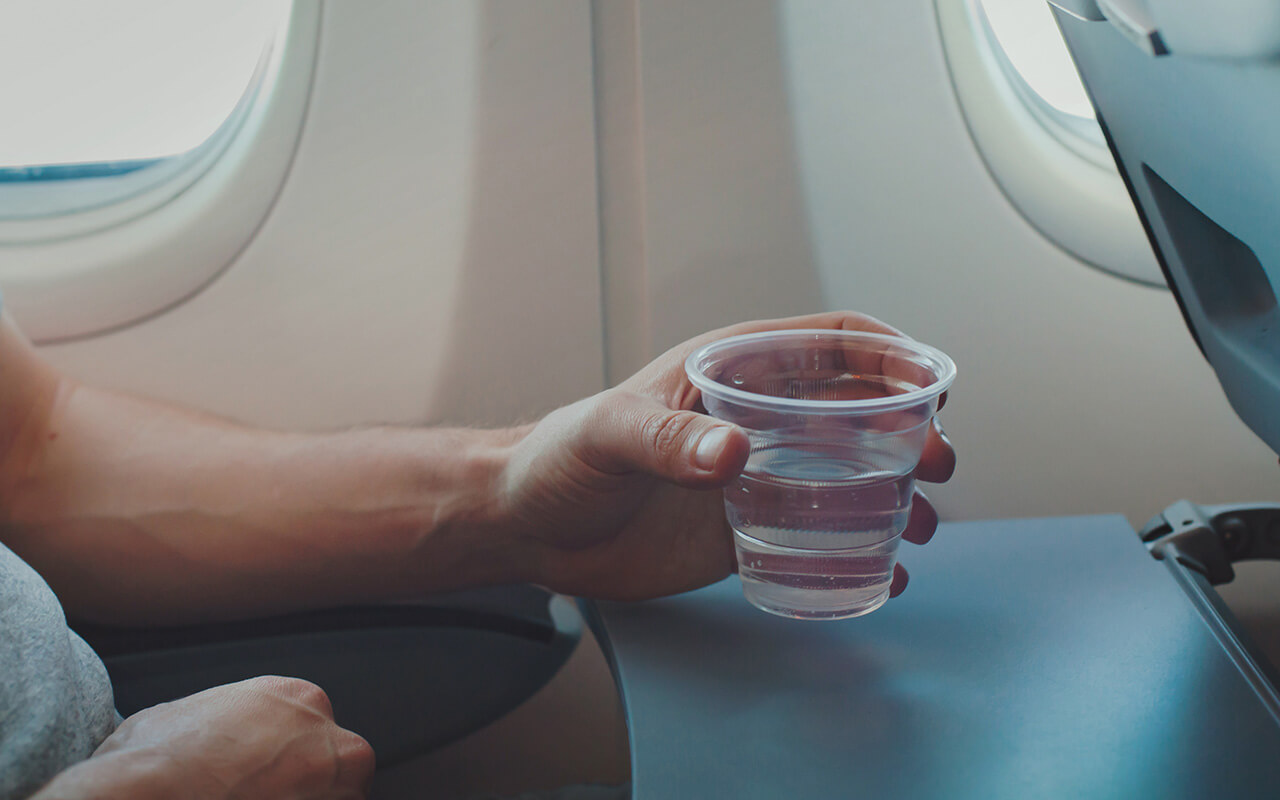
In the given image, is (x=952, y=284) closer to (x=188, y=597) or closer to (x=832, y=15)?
(x=832, y=15)

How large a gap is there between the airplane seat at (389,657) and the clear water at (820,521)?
0.59 metres

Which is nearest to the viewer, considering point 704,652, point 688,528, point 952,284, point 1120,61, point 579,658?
point 1120,61

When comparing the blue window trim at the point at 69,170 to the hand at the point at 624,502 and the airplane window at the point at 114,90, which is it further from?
the hand at the point at 624,502

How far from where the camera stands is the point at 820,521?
600mm

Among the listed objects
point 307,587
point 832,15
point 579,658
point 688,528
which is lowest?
point 579,658

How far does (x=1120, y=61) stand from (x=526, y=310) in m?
0.90

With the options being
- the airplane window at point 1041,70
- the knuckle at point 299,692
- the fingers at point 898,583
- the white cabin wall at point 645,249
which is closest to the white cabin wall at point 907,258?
the white cabin wall at point 645,249

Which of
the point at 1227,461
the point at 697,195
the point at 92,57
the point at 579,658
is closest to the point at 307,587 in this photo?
the point at 579,658

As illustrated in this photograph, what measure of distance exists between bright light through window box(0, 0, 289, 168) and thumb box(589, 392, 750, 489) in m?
0.92

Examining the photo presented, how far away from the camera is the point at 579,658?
4.88 feet

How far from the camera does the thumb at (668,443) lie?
0.55 m

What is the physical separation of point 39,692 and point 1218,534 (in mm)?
965

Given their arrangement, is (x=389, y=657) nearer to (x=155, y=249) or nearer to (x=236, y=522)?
(x=236, y=522)

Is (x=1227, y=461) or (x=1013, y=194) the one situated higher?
(x=1013, y=194)
